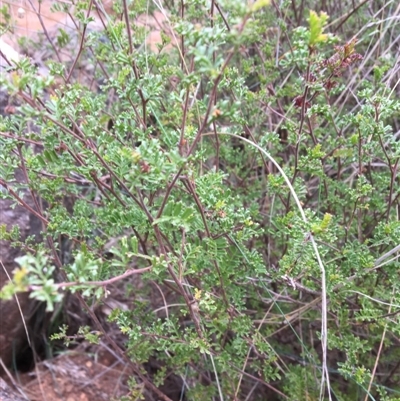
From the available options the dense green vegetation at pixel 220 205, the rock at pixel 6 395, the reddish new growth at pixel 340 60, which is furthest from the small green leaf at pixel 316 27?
the rock at pixel 6 395

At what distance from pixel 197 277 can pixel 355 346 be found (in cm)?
48

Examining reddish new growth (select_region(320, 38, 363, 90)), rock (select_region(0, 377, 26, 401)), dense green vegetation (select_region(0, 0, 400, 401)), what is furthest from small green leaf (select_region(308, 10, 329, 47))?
rock (select_region(0, 377, 26, 401))

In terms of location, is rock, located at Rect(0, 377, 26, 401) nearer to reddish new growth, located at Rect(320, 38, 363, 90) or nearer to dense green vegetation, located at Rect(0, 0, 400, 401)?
dense green vegetation, located at Rect(0, 0, 400, 401)

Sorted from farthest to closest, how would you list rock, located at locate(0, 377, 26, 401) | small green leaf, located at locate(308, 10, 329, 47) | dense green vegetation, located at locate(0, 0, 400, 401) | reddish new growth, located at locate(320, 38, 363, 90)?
rock, located at locate(0, 377, 26, 401), reddish new growth, located at locate(320, 38, 363, 90), dense green vegetation, located at locate(0, 0, 400, 401), small green leaf, located at locate(308, 10, 329, 47)

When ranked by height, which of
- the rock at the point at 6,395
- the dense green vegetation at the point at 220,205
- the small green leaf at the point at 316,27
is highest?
the small green leaf at the point at 316,27

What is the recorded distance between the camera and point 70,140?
4.24ft

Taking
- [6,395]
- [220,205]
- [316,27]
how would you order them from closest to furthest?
[316,27] → [220,205] → [6,395]

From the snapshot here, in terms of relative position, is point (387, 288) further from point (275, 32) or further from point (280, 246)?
point (275, 32)

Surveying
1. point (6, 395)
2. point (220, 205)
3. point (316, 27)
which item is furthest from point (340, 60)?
point (6, 395)

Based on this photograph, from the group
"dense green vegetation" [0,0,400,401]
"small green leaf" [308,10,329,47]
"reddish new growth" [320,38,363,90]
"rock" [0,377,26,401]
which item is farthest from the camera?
"rock" [0,377,26,401]

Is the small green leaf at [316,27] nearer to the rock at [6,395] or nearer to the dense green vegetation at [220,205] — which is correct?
the dense green vegetation at [220,205]

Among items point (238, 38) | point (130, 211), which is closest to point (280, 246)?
point (130, 211)

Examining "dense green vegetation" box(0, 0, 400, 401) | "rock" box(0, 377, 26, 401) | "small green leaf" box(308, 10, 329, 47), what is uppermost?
"small green leaf" box(308, 10, 329, 47)

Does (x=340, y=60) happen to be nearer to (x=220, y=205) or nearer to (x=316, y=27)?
(x=316, y=27)
